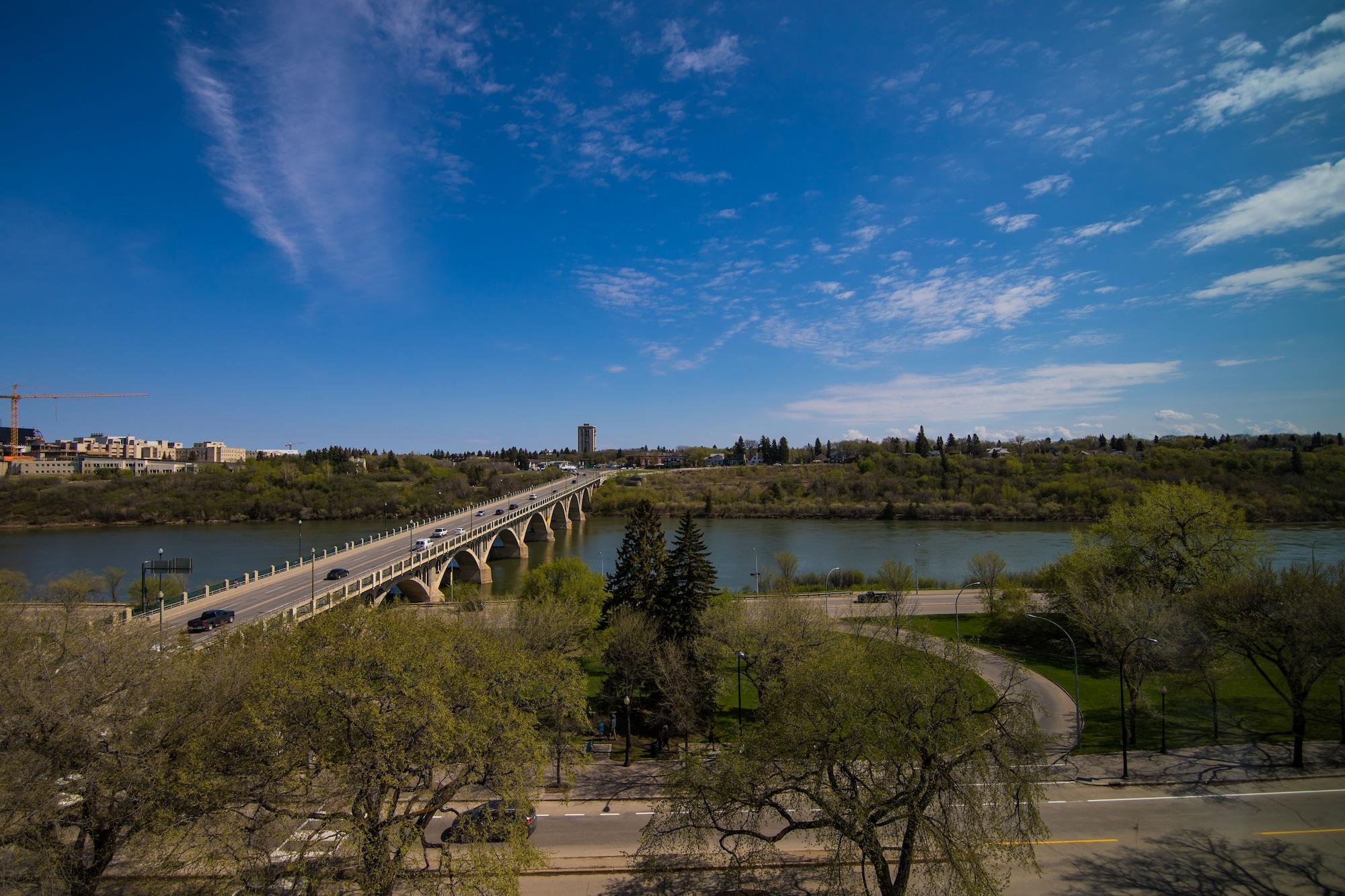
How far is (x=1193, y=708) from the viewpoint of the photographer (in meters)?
20.8

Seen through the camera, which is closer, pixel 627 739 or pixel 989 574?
pixel 627 739

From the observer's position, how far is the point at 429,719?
32.0 ft

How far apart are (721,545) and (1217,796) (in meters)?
50.3

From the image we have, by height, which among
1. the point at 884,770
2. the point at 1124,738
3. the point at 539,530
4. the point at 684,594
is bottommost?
the point at 539,530

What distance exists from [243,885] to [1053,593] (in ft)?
110

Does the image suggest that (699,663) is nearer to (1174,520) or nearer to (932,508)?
(1174,520)

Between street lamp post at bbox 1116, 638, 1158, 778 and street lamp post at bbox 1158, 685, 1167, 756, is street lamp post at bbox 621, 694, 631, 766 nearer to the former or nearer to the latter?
street lamp post at bbox 1116, 638, 1158, 778

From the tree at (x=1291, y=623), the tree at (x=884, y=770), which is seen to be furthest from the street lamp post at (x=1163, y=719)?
the tree at (x=884, y=770)

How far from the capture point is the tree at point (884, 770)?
9.73 meters

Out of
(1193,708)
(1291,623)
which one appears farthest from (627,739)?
(1193,708)

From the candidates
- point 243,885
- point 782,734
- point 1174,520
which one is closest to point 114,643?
point 243,885

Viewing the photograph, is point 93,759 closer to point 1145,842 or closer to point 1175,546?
point 1145,842

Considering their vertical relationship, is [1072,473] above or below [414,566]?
above

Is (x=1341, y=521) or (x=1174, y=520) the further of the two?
(x=1341, y=521)
